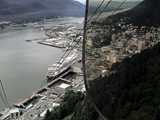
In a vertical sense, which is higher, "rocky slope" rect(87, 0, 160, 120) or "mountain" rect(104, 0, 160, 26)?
"mountain" rect(104, 0, 160, 26)

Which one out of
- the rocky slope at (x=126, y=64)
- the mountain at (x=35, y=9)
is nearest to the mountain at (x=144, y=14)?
the rocky slope at (x=126, y=64)

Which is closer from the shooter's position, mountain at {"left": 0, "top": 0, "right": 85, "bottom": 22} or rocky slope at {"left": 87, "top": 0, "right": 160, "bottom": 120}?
rocky slope at {"left": 87, "top": 0, "right": 160, "bottom": 120}

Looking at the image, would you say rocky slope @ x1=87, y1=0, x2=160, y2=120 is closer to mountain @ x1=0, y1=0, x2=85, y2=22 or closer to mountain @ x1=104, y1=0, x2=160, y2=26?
mountain @ x1=104, y1=0, x2=160, y2=26

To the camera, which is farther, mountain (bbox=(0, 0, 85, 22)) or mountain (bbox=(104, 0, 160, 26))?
mountain (bbox=(0, 0, 85, 22))

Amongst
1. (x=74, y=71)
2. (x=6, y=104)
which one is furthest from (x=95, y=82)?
(x=74, y=71)

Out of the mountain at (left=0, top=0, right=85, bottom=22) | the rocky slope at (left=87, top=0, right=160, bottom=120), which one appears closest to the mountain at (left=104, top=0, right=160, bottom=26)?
the rocky slope at (left=87, top=0, right=160, bottom=120)

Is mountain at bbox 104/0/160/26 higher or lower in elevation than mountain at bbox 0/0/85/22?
lower

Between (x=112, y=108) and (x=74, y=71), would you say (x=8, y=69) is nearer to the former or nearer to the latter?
(x=74, y=71)

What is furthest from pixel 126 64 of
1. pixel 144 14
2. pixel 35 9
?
pixel 35 9

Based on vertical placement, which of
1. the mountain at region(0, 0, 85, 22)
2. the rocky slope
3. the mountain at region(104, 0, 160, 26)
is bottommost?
the rocky slope

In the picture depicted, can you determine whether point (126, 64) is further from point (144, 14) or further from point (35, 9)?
point (35, 9)

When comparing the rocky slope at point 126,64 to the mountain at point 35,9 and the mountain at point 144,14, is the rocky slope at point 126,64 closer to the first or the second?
the mountain at point 144,14
